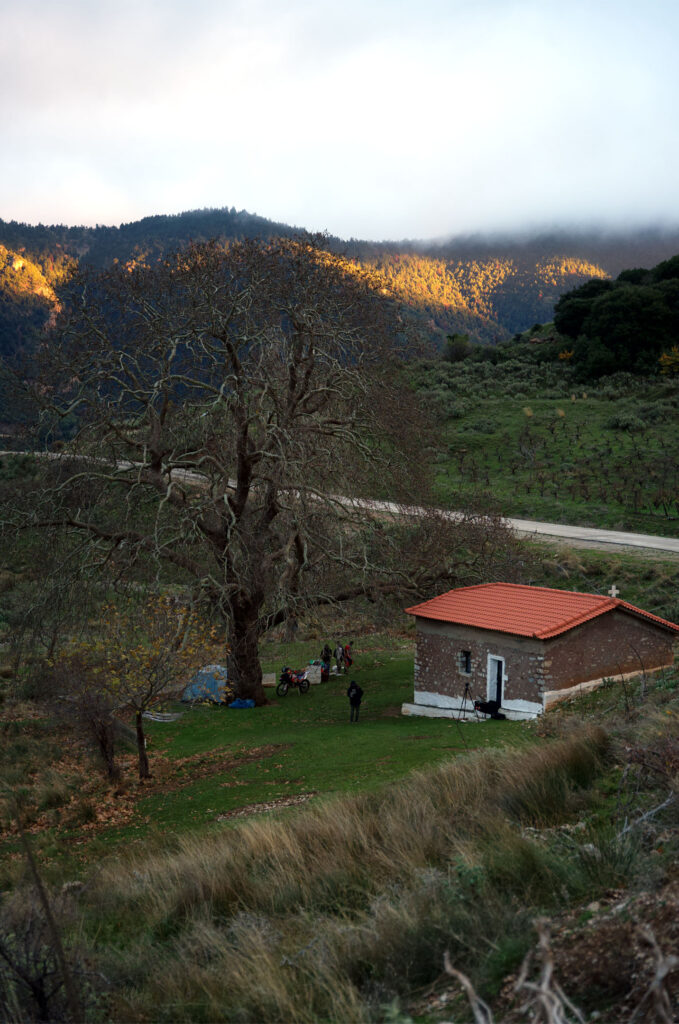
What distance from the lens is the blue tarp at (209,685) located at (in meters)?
23.6

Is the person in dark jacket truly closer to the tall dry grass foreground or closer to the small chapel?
the small chapel

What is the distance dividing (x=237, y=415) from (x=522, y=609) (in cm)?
854

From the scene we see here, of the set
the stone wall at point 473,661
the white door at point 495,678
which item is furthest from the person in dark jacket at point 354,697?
the white door at point 495,678

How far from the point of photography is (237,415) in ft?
73.5

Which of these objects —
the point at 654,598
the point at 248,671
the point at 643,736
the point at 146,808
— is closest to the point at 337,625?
the point at 248,671

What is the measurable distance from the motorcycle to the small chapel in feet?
15.6

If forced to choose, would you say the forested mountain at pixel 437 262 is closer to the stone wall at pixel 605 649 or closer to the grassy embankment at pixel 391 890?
the stone wall at pixel 605 649

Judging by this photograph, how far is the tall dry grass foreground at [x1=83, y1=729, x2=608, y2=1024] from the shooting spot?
586cm

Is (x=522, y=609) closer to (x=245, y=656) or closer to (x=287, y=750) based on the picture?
(x=287, y=750)

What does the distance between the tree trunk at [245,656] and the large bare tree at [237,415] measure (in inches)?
2.2

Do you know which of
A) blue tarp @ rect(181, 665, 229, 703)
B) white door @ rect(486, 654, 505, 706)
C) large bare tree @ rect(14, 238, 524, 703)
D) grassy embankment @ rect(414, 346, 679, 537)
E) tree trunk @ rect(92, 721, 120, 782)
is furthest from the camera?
grassy embankment @ rect(414, 346, 679, 537)

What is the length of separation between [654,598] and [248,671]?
12.6 m

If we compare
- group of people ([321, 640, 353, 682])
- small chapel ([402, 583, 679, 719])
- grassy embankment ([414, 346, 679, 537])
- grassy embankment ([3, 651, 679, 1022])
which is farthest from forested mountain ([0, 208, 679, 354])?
grassy embankment ([3, 651, 679, 1022])

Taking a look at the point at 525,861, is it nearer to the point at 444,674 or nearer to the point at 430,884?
the point at 430,884
